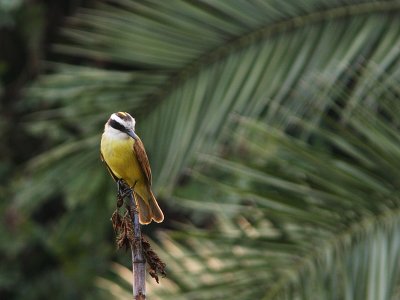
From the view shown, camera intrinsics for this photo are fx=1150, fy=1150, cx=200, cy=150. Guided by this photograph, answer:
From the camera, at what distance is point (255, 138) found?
370 centimetres

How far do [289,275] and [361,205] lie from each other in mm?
273

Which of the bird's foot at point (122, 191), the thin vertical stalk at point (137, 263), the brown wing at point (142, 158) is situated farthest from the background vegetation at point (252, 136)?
the thin vertical stalk at point (137, 263)

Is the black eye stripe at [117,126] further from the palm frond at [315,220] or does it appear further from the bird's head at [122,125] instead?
the palm frond at [315,220]

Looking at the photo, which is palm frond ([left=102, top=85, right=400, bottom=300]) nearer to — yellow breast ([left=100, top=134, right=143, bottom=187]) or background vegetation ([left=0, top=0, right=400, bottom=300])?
background vegetation ([left=0, top=0, right=400, bottom=300])

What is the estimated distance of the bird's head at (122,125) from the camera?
2.93 meters

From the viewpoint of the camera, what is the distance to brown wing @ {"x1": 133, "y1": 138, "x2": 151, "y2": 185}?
9.62 ft

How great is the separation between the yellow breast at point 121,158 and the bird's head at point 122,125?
3 centimetres

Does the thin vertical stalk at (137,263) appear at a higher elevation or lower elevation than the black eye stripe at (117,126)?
lower

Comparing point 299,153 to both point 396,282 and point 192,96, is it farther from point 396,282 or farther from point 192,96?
point 192,96

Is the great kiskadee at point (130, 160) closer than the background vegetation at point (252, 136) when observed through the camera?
Yes

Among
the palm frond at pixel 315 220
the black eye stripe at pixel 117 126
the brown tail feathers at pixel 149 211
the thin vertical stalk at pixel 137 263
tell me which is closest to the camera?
the thin vertical stalk at pixel 137 263

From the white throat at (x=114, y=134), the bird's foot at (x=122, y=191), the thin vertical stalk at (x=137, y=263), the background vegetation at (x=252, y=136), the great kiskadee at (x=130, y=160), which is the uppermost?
the background vegetation at (x=252, y=136)

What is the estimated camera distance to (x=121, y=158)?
2.97m

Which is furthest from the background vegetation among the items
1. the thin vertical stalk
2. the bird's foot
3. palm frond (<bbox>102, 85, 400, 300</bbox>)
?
the thin vertical stalk
